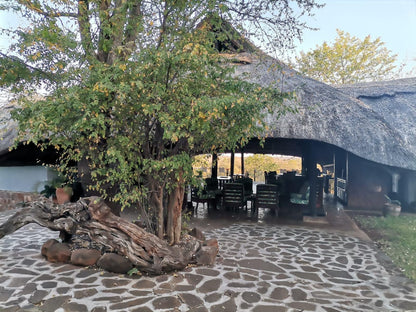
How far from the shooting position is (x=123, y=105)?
383cm

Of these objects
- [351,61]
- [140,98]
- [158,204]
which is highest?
[351,61]

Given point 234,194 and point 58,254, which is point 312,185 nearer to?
point 234,194

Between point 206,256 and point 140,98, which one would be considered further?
point 206,256

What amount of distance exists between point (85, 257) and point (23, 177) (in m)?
7.19

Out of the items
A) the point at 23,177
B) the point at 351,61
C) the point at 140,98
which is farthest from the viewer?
the point at 351,61

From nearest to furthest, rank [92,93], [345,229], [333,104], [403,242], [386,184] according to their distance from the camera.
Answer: [92,93] → [403,242] → [345,229] → [333,104] → [386,184]

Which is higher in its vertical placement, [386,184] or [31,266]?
[386,184]

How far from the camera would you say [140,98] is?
3.73 m

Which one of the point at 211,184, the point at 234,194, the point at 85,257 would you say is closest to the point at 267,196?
the point at 234,194

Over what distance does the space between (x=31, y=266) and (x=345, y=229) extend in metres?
6.15

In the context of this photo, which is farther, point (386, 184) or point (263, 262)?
point (386, 184)

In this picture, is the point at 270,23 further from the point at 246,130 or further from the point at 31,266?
the point at 31,266

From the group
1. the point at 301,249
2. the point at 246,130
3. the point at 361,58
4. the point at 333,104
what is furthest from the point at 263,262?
the point at 361,58

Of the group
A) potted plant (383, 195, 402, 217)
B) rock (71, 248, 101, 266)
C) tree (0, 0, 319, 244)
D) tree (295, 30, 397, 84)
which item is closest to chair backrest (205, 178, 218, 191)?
tree (0, 0, 319, 244)
